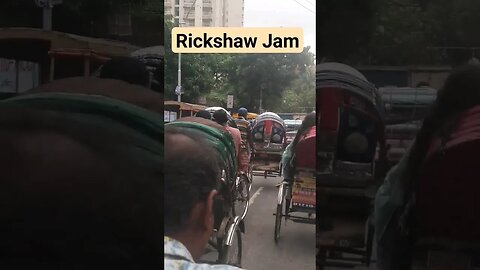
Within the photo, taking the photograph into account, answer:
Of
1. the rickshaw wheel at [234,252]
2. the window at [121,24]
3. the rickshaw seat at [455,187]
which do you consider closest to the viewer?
the rickshaw seat at [455,187]

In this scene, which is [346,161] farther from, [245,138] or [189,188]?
[189,188]

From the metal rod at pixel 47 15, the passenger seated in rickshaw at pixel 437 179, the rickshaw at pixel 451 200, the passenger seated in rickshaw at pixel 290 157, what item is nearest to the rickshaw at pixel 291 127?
the passenger seated in rickshaw at pixel 290 157

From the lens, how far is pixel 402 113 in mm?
3086

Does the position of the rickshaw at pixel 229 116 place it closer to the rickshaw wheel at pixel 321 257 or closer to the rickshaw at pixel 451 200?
the rickshaw wheel at pixel 321 257

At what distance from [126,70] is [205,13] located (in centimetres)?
53

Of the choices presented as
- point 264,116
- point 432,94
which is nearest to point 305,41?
point 264,116

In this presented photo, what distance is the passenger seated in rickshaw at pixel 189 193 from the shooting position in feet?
10.2

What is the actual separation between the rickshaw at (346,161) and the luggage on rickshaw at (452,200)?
25 cm

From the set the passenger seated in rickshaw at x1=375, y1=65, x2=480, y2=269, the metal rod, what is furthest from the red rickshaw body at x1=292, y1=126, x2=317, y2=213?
the metal rod

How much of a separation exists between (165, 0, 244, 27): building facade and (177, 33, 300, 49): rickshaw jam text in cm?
7

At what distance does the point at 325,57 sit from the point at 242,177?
760mm

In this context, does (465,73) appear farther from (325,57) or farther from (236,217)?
(236,217)

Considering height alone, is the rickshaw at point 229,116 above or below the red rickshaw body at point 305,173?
above

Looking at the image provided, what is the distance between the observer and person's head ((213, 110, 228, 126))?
10.4 ft
